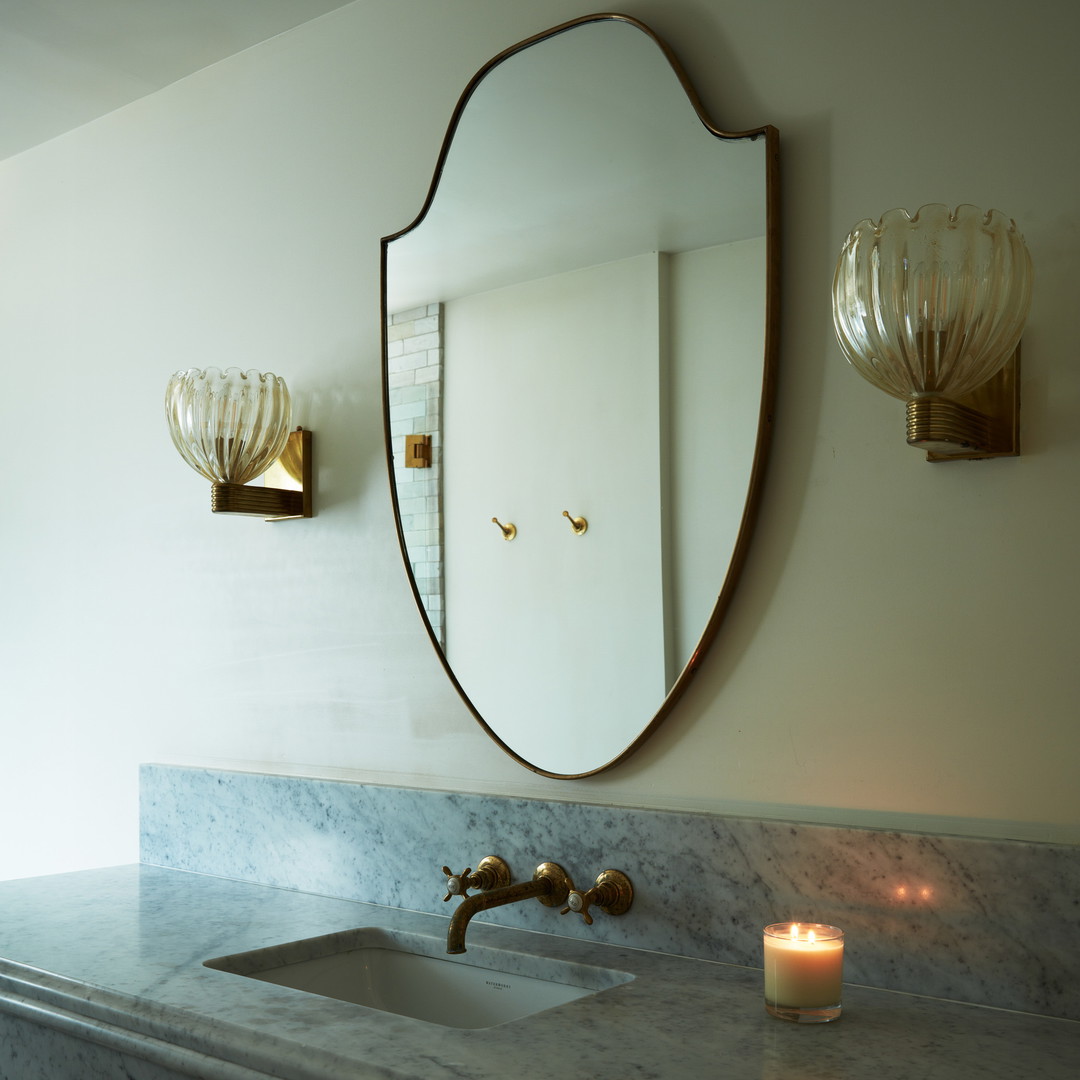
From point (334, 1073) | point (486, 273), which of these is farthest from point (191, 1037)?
point (486, 273)

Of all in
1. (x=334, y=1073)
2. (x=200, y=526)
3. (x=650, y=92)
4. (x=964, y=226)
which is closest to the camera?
(x=334, y=1073)

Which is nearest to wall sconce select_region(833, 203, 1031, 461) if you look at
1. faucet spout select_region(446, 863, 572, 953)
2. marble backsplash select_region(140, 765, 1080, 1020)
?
marble backsplash select_region(140, 765, 1080, 1020)

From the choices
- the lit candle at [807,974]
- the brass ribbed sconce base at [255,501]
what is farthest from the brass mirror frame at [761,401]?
the brass ribbed sconce base at [255,501]

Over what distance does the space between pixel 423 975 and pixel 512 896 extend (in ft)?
0.77

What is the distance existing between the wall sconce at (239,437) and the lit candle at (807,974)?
1140mm

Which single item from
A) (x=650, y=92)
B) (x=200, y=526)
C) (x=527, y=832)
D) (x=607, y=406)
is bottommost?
(x=527, y=832)

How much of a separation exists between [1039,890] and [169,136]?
6.77 ft

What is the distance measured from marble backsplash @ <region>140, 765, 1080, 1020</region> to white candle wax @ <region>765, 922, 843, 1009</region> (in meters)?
0.14

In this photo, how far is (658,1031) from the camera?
1.17m

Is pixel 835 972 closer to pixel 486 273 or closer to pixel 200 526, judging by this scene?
pixel 486 273

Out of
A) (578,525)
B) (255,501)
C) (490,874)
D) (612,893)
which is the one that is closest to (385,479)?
(255,501)

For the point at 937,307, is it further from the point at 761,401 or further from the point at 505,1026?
the point at 505,1026

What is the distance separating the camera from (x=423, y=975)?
63.2 inches

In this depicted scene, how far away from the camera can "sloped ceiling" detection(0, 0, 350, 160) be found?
6.61 ft
